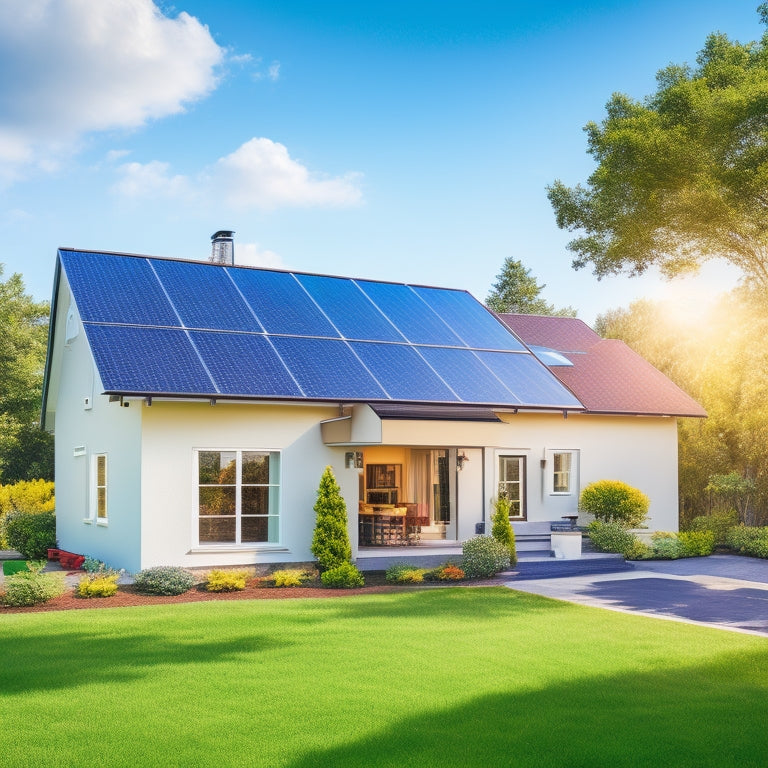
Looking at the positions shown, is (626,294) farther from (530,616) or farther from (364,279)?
(530,616)

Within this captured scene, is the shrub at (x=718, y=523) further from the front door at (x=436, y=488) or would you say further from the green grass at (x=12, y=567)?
the green grass at (x=12, y=567)

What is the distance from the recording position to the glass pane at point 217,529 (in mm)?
16359

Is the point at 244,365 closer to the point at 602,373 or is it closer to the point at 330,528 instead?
the point at 330,528

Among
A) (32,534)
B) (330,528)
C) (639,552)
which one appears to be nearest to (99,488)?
(32,534)

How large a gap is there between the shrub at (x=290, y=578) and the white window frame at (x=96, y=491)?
4.06 m

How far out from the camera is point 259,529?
16906 mm

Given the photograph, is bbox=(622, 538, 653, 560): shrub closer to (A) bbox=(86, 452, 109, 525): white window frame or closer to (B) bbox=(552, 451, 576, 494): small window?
(B) bbox=(552, 451, 576, 494): small window

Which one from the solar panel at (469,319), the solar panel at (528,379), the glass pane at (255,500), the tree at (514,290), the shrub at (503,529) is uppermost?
the tree at (514,290)

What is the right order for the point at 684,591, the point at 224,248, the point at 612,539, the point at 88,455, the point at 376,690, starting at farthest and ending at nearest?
the point at 224,248, the point at 612,539, the point at 88,455, the point at 684,591, the point at 376,690

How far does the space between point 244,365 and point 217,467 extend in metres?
2.06

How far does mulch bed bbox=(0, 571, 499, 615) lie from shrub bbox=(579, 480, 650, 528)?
221 inches

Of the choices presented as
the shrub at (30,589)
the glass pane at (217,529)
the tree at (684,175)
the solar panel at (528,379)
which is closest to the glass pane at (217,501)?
the glass pane at (217,529)

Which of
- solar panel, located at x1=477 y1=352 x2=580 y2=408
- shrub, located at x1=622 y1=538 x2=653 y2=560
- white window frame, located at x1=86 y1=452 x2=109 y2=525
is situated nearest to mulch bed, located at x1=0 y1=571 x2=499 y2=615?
white window frame, located at x1=86 y1=452 x2=109 y2=525

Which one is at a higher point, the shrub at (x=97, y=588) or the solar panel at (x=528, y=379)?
the solar panel at (x=528, y=379)
